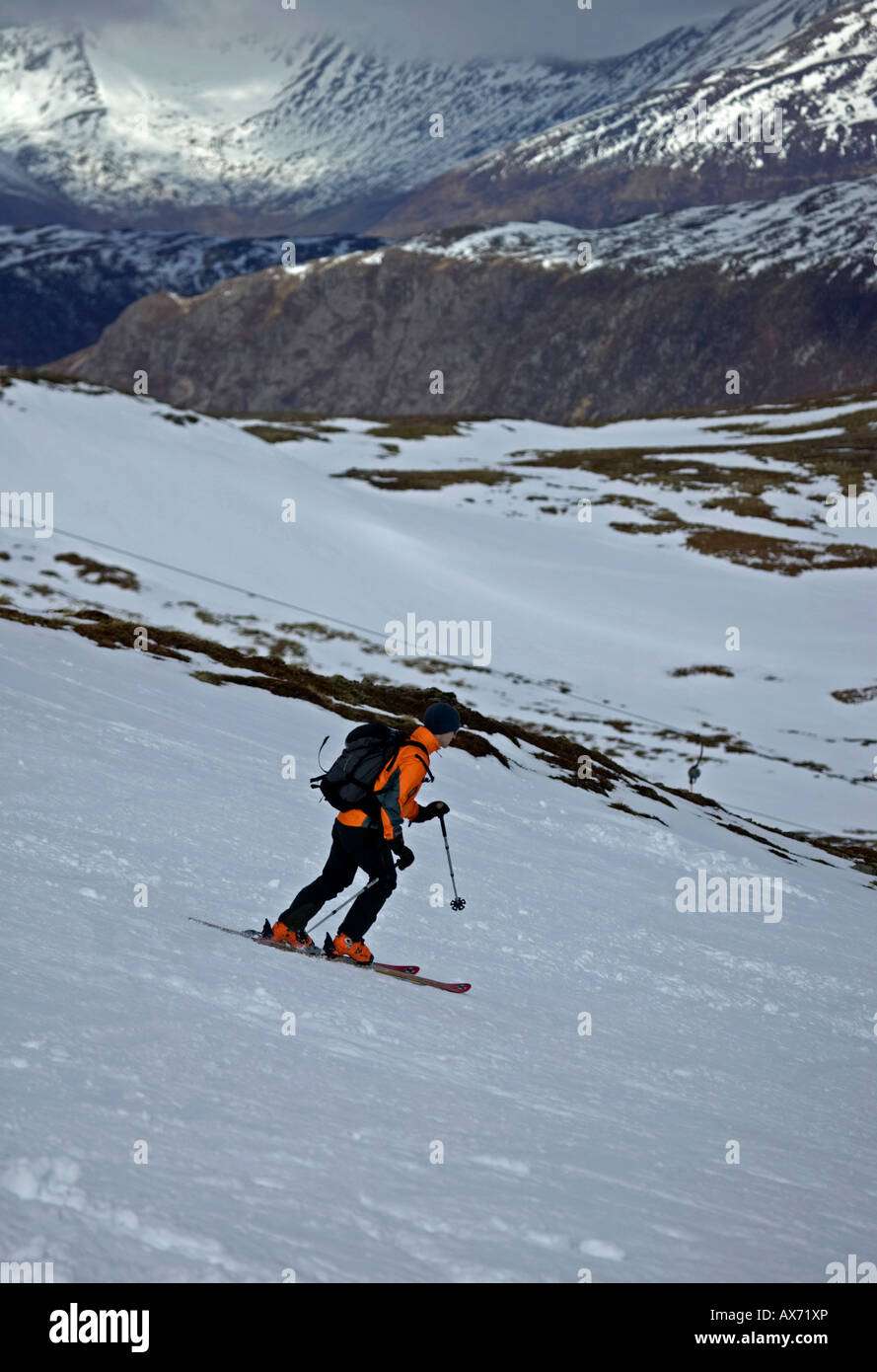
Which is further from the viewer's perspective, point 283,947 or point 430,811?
point 283,947

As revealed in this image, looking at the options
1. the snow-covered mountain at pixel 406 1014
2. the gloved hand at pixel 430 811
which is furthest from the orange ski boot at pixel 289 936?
the gloved hand at pixel 430 811

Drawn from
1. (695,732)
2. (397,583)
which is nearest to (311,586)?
(397,583)

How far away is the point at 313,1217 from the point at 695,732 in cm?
3991

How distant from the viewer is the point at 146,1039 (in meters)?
7.56

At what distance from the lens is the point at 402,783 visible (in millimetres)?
9992

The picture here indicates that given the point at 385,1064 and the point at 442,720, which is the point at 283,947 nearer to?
the point at 385,1064

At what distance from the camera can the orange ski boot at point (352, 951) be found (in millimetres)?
10977

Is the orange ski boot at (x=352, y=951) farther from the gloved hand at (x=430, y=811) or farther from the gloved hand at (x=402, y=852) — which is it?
the gloved hand at (x=430, y=811)

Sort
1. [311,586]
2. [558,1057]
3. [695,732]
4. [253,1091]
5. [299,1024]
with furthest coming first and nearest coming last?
1. [311,586]
2. [695,732]
3. [558,1057]
4. [299,1024]
5. [253,1091]

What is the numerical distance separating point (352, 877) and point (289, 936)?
829 mm

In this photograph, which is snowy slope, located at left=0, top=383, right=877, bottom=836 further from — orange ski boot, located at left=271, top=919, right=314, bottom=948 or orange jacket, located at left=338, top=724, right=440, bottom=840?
orange jacket, located at left=338, top=724, right=440, bottom=840

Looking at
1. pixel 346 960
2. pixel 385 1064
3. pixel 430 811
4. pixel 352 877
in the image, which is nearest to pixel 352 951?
pixel 346 960

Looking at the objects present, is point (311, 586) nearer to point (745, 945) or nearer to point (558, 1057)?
point (745, 945)

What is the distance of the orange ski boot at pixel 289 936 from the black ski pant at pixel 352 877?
0.15 feet
